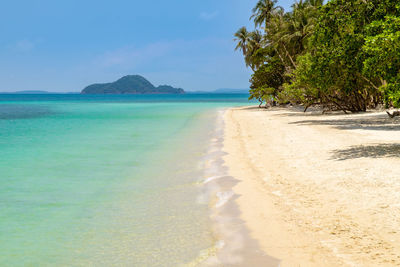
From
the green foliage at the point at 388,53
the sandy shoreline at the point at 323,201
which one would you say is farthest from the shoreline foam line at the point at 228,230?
the green foliage at the point at 388,53

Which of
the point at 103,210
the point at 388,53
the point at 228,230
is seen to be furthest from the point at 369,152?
the point at 103,210

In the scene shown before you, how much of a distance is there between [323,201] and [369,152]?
4123 millimetres

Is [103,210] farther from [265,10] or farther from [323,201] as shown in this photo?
[265,10]

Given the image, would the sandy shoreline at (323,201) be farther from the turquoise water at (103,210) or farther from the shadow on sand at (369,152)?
the turquoise water at (103,210)

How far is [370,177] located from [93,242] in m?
5.09

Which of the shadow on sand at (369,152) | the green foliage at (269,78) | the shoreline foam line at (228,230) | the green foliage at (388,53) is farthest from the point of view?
the green foliage at (269,78)

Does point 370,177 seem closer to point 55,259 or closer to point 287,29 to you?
point 55,259

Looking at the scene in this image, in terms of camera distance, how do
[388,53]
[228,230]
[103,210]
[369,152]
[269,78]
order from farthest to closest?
[269,78]
[369,152]
[388,53]
[103,210]
[228,230]

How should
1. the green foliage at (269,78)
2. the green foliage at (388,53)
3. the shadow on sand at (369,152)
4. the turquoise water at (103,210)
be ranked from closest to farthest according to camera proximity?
the turquoise water at (103,210) < the green foliage at (388,53) < the shadow on sand at (369,152) < the green foliage at (269,78)

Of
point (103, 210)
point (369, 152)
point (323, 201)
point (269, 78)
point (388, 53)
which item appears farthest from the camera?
point (269, 78)

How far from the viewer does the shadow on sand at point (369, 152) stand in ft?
28.2

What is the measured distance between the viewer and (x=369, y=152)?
902 cm

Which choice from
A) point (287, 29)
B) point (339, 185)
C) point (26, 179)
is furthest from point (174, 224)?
point (287, 29)

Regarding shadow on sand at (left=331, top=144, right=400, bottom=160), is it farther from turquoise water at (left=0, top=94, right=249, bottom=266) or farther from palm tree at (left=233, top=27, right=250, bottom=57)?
palm tree at (left=233, top=27, right=250, bottom=57)
